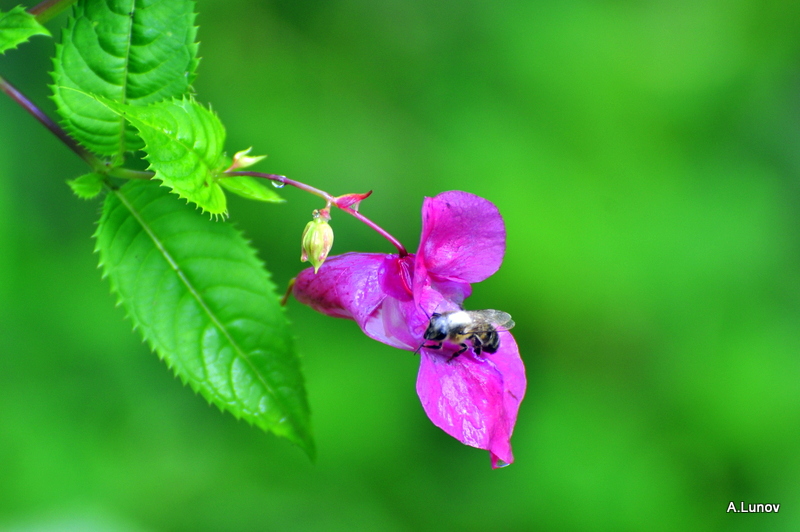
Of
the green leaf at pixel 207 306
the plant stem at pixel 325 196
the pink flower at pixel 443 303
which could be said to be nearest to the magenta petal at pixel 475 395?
the pink flower at pixel 443 303

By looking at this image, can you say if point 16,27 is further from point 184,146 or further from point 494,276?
point 494,276

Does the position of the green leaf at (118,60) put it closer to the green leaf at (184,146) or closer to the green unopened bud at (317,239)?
the green leaf at (184,146)

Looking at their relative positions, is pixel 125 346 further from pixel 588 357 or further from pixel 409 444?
pixel 588 357

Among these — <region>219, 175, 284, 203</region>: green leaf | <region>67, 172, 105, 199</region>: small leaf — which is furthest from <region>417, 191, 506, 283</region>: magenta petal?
<region>67, 172, 105, 199</region>: small leaf

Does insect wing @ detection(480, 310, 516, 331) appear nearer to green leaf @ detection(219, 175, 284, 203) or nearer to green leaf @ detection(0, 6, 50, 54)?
green leaf @ detection(219, 175, 284, 203)

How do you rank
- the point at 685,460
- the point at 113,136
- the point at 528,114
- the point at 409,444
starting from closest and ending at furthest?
the point at 113,136, the point at 409,444, the point at 685,460, the point at 528,114

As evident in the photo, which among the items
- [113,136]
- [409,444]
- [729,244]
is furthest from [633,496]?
[113,136]
